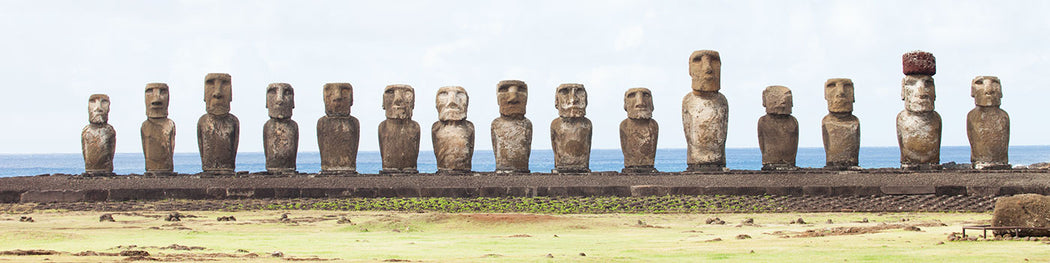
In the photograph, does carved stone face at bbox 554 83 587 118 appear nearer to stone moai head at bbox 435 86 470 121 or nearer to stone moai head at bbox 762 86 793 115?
stone moai head at bbox 435 86 470 121

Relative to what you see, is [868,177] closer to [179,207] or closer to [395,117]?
[395,117]

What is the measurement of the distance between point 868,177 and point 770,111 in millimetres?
2335

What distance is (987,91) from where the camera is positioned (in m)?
21.7

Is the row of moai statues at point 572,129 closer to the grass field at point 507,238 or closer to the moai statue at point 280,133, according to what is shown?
the moai statue at point 280,133

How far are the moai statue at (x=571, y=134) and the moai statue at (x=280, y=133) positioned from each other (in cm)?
439

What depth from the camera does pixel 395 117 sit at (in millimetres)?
22188

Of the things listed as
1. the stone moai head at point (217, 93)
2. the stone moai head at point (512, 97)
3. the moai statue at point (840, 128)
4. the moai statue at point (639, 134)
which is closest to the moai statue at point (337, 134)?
the stone moai head at point (217, 93)

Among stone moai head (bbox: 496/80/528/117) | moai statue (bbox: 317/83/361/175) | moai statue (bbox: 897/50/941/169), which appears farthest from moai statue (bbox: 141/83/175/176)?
moai statue (bbox: 897/50/941/169)

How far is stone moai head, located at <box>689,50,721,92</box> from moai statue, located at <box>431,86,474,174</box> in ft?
12.5

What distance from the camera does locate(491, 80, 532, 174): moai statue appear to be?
72.1 feet

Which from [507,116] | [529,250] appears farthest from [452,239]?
[507,116]

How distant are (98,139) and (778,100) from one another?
37.6ft

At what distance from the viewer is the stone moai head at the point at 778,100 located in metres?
21.9

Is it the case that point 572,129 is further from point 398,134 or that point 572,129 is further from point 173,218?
point 173,218
